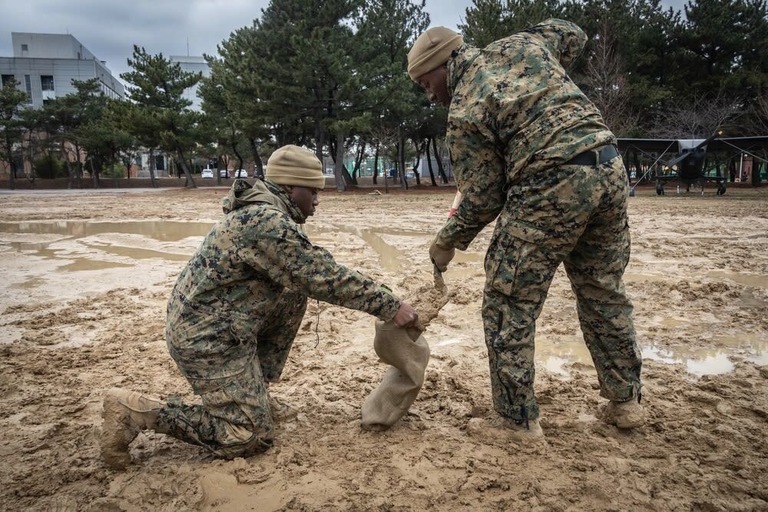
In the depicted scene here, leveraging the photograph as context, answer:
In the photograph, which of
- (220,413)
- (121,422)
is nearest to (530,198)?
(220,413)

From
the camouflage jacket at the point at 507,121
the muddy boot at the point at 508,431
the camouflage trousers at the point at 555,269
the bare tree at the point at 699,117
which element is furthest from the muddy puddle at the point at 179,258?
the bare tree at the point at 699,117

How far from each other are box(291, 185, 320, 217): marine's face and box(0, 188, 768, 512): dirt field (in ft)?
3.11

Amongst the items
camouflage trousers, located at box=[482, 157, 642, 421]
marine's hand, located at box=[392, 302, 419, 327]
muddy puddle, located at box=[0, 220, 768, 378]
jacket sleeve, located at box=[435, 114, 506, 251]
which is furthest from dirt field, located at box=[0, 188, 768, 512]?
jacket sleeve, located at box=[435, 114, 506, 251]

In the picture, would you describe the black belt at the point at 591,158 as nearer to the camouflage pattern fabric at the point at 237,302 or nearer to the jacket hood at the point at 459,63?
the jacket hood at the point at 459,63

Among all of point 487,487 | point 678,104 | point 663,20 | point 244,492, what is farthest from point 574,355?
point 663,20

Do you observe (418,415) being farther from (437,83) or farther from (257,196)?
(437,83)

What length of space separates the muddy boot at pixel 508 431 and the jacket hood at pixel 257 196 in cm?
138

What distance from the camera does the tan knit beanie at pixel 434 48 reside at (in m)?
2.56

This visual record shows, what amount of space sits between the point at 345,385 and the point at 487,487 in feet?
4.39

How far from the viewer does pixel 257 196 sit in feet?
8.11

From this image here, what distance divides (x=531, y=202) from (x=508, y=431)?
1069 millimetres

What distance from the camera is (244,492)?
223 centimetres

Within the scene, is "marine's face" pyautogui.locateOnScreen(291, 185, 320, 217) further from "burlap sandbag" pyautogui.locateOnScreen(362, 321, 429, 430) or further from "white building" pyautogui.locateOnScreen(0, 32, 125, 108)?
"white building" pyautogui.locateOnScreen(0, 32, 125, 108)

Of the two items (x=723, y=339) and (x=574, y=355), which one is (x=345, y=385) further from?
(x=723, y=339)
